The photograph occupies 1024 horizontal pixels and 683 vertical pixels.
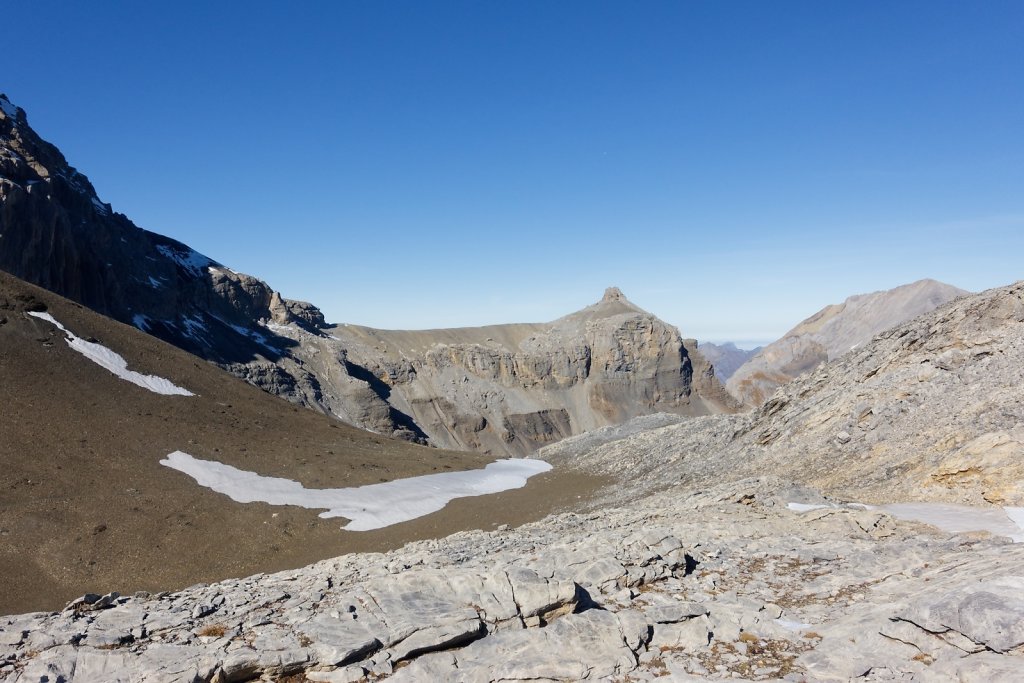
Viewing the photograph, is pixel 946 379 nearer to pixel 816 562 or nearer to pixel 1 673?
pixel 816 562

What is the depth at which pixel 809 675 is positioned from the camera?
8.86 metres

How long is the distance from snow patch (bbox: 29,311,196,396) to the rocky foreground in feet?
109

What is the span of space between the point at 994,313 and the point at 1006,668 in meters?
29.4

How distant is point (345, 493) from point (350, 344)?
9849cm

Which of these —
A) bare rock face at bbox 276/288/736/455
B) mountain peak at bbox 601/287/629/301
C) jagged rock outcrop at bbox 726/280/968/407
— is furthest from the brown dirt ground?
jagged rock outcrop at bbox 726/280/968/407

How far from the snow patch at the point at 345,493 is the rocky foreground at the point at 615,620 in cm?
1756

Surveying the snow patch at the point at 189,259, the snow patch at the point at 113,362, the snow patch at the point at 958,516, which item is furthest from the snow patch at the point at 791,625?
the snow patch at the point at 189,259

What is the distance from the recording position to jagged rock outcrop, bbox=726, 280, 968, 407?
6624 inches

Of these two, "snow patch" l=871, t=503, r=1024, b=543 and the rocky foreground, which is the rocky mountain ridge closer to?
the rocky foreground

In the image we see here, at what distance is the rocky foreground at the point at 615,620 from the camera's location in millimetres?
9031

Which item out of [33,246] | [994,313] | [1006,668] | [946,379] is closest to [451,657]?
[1006,668]

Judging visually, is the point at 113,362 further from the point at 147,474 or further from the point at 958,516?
the point at 958,516

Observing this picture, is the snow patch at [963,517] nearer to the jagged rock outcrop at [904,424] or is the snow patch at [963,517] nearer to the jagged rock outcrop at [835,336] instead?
the jagged rock outcrop at [904,424]

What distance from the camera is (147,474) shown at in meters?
34.1
